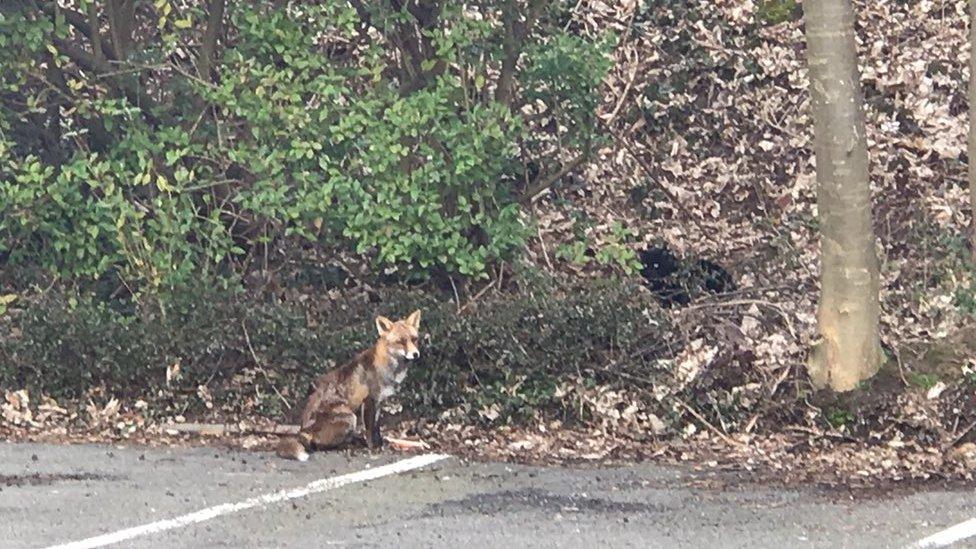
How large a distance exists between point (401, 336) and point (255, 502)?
214cm

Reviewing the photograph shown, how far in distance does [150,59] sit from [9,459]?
3.63 meters

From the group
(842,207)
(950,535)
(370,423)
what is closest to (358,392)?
(370,423)

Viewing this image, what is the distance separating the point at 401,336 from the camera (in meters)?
10.8

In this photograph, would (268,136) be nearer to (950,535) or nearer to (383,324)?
(383,324)

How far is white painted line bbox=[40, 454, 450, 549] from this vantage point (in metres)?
8.10

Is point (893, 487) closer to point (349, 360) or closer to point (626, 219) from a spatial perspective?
point (349, 360)

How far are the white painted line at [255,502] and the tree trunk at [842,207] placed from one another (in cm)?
269

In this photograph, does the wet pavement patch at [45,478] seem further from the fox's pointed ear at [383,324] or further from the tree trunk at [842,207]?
the tree trunk at [842,207]

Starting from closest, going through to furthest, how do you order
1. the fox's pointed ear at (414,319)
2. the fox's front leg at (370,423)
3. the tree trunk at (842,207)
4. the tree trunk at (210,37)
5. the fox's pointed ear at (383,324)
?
the tree trunk at (842,207)
the fox's front leg at (370,423)
the fox's pointed ear at (383,324)
the fox's pointed ear at (414,319)
the tree trunk at (210,37)

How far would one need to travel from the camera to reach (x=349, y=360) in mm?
11602

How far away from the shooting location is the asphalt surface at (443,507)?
797cm

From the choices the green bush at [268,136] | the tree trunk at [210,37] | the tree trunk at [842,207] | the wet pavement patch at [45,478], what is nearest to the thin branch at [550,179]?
the green bush at [268,136]

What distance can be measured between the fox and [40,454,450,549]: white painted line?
0.55 m

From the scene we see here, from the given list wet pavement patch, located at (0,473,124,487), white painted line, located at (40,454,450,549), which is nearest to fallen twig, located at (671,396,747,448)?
white painted line, located at (40,454,450,549)
